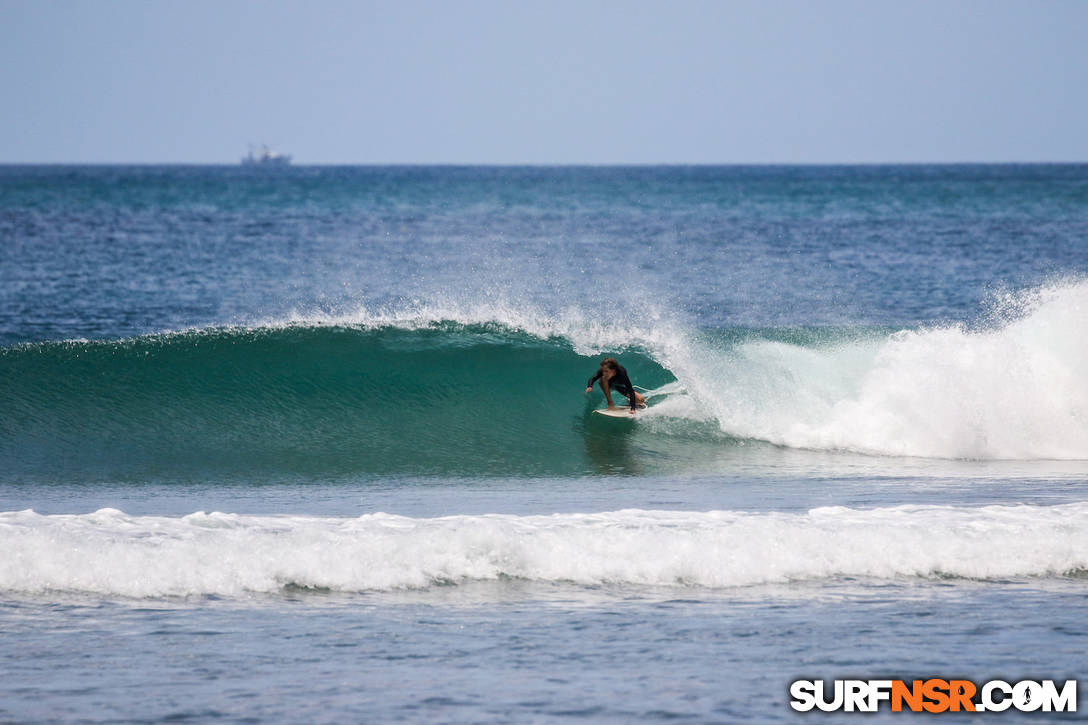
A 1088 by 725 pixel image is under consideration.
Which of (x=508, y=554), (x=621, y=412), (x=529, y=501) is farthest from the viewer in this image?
(x=621, y=412)

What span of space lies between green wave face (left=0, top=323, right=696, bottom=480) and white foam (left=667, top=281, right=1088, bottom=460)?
4.21ft

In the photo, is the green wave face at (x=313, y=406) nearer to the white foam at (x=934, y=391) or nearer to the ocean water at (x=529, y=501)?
the ocean water at (x=529, y=501)

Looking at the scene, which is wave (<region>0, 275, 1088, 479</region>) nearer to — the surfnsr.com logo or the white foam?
the white foam

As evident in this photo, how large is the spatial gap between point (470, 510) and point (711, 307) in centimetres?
1367

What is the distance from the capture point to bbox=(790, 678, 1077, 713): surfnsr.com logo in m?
5.36

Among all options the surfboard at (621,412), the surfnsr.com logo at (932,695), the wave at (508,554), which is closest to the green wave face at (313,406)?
the surfboard at (621,412)

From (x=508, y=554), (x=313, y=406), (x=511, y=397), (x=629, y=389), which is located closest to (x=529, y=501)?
(x=508, y=554)

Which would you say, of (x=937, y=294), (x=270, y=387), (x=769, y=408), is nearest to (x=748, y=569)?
(x=769, y=408)

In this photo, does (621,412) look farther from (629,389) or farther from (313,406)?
(313,406)

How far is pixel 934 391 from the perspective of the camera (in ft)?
40.8

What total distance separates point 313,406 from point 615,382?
3.67 metres

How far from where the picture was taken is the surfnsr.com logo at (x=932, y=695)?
17.6ft

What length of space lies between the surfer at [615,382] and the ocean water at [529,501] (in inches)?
8.8

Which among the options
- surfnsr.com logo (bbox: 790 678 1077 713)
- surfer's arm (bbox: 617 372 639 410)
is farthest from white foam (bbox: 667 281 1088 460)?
surfnsr.com logo (bbox: 790 678 1077 713)
